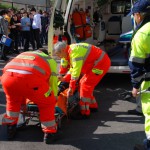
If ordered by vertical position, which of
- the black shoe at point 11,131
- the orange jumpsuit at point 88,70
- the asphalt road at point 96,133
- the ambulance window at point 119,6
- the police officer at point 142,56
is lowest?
the asphalt road at point 96,133

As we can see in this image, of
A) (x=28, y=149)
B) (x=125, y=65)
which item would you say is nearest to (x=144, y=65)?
(x=28, y=149)

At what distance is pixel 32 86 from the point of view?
4.04 m

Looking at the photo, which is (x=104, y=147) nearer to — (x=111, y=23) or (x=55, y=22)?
(x=55, y=22)

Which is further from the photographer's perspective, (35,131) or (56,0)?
(56,0)

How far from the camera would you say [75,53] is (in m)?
4.97

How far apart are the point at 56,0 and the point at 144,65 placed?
4.40m

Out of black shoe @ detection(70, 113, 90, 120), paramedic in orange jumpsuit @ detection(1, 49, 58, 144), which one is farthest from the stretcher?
paramedic in orange jumpsuit @ detection(1, 49, 58, 144)

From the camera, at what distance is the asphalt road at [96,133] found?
4.22m

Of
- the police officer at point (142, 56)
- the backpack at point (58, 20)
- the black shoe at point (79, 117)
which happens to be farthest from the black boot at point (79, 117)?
the backpack at point (58, 20)

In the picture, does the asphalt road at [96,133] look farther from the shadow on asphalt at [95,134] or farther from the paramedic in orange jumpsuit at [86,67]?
the paramedic in orange jumpsuit at [86,67]

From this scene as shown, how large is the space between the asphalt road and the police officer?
102 centimetres

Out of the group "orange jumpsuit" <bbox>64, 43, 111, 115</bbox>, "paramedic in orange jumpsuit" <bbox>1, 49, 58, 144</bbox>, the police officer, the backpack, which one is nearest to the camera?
the police officer

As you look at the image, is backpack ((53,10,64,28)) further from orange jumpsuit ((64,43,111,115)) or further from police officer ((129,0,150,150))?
Result: police officer ((129,0,150,150))

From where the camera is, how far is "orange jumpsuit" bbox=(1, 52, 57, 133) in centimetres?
403
